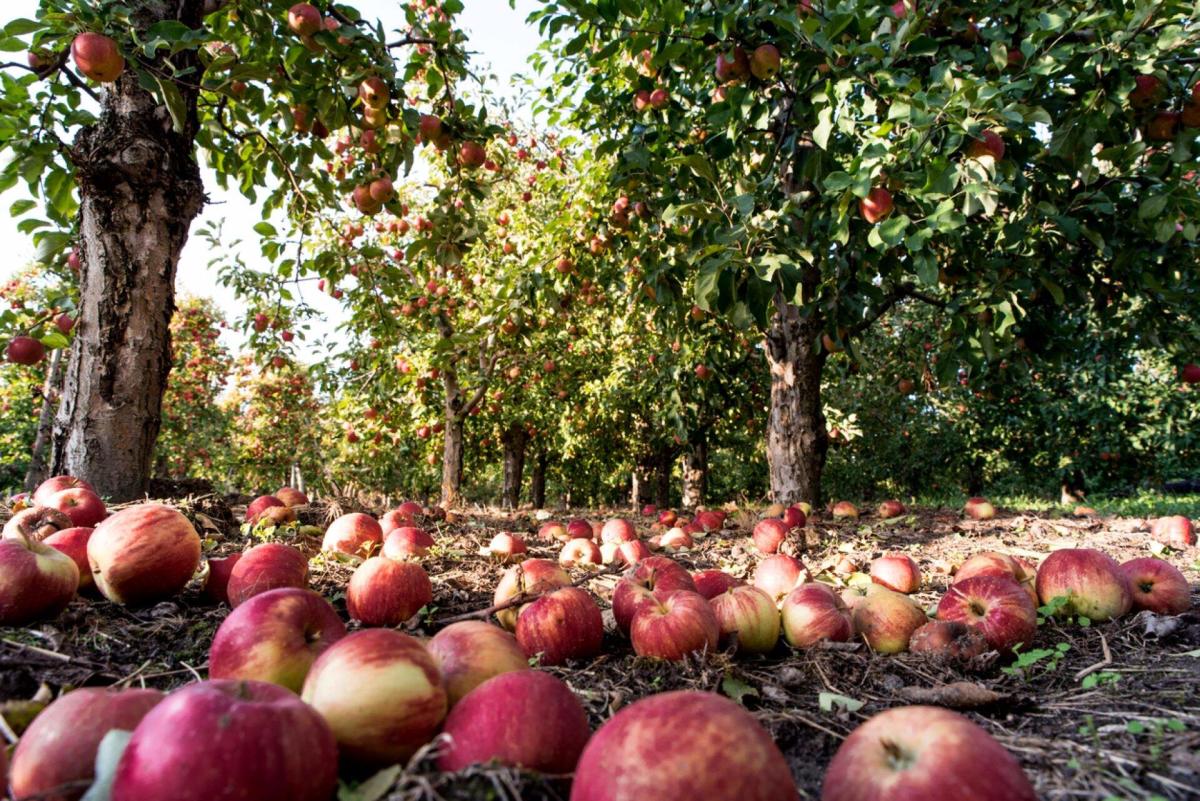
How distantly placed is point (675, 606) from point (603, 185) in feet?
16.1

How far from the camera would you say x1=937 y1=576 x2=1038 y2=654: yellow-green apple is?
8.14 ft

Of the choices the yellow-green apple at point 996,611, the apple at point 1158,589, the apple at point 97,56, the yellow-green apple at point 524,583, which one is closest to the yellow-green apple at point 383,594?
the yellow-green apple at point 524,583

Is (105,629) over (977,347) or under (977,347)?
under

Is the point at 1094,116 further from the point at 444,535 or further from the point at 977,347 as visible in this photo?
the point at 444,535

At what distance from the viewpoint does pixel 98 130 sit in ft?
13.2

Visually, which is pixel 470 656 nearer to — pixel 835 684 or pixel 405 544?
pixel 835 684

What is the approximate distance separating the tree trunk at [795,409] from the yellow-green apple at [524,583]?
4705mm

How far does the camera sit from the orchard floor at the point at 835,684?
1.39 m

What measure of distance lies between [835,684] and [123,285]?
4.40 metres

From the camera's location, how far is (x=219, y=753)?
976mm

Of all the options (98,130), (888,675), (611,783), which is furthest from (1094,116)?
(98,130)

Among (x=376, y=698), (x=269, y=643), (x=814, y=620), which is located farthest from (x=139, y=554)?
(x=814, y=620)

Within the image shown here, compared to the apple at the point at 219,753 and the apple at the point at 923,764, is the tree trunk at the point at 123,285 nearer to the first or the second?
the apple at the point at 219,753

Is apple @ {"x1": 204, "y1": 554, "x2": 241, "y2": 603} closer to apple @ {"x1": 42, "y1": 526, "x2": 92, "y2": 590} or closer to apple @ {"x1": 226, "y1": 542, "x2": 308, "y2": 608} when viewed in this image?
apple @ {"x1": 226, "y1": 542, "x2": 308, "y2": 608}
